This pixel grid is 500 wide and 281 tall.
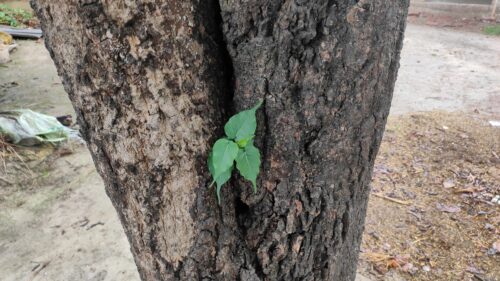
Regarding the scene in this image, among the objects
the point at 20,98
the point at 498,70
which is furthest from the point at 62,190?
the point at 498,70

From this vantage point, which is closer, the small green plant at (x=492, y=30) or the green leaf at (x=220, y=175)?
the green leaf at (x=220, y=175)

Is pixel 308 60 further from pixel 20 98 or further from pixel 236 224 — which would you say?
pixel 20 98

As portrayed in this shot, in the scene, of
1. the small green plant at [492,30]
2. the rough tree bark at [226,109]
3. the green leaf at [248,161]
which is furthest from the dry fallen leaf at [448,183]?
the small green plant at [492,30]

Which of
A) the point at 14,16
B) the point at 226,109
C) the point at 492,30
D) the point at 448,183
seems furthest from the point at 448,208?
the point at 14,16

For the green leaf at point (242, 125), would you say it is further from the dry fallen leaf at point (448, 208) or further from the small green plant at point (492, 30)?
the small green plant at point (492, 30)

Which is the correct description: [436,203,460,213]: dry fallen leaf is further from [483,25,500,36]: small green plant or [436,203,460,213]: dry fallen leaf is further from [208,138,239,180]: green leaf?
[483,25,500,36]: small green plant

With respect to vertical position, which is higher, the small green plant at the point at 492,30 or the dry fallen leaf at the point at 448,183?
the small green plant at the point at 492,30

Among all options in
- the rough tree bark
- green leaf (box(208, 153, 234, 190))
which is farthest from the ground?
green leaf (box(208, 153, 234, 190))
